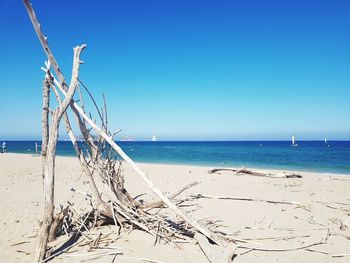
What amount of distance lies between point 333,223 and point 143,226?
3.89 m

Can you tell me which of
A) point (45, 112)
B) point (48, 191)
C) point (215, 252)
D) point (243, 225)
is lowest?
point (243, 225)

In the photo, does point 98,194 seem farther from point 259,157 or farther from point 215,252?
point 259,157

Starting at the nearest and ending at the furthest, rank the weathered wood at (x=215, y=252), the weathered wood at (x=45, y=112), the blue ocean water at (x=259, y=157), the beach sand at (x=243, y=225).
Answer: the weathered wood at (x=215, y=252), the beach sand at (x=243, y=225), the weathered wood at (x=45, y=112), the blue ocean water at (x=259, y=157)

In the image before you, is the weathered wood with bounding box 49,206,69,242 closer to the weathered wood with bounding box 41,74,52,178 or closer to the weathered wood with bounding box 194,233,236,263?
the weathered wood with bounding box 41,74,52,178

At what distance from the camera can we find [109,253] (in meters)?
4.32

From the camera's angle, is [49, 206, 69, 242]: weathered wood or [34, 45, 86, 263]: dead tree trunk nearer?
[34, 45, 86, 263]: dead tree trunk

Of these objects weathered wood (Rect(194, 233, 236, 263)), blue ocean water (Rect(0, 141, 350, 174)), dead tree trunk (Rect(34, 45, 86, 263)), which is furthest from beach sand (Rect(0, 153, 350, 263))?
blue ocean water (Rect(0, 141, 350, 174))

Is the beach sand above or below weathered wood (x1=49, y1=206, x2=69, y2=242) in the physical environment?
below

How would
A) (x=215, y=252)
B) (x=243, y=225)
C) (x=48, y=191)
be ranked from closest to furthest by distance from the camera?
(x=48, y=191)
(x=215, y=252)
(x=243, y=225)

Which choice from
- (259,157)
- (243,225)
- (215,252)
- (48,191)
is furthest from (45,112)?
(259,157)

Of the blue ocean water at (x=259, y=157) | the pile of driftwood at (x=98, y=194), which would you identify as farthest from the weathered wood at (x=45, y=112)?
the blue ocean water at (x=259, y=157)

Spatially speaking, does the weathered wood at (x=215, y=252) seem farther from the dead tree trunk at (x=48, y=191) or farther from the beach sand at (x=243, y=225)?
the dead tree trunk at (x=48, y=191)

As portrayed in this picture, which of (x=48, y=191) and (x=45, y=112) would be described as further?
(x=45, y=112)

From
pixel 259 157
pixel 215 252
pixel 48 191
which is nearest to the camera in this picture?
pixel 48 191
